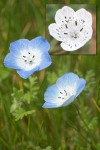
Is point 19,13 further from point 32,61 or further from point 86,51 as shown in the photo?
point 32,61

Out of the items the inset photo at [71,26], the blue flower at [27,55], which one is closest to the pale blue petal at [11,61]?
the blue flower at [27,55]

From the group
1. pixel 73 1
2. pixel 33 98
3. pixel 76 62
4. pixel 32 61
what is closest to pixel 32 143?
pixel 33 98

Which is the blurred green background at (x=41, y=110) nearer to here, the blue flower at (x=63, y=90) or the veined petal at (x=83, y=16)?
the blue flower at (x=63, y=90)

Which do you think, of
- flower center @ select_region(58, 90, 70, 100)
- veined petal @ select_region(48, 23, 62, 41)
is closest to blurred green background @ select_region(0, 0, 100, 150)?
flower center @ select_region(58, 90, 70, 100)

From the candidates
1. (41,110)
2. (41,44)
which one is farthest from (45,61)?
(41,110)

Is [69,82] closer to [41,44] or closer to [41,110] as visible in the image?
[41,44]

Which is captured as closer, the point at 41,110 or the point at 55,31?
the point at 55,31
